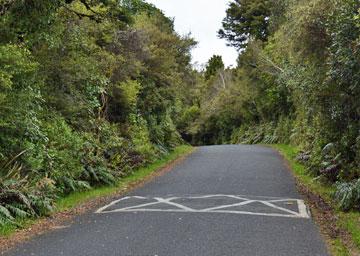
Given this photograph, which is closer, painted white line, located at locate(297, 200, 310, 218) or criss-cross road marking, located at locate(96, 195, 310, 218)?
painted white line, located at locate(297, 200, 310, 218)

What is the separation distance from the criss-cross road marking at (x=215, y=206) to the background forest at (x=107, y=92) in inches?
47.7

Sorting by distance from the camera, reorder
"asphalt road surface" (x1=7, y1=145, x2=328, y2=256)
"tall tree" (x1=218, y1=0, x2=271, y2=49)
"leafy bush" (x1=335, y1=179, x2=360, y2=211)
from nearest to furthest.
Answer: "asphalt road surface" (x1=7, y1=145, x2=328, y2=256)
"leafy bush" (x1=335, y1=179, x2=360, y2=211)
"tall tree" (x1=218, y1=0, x2=271, y2=49)

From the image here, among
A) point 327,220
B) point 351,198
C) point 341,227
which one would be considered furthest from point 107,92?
point 341,227

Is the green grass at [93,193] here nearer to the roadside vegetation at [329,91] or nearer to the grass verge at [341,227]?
the grass verge at [341,227]

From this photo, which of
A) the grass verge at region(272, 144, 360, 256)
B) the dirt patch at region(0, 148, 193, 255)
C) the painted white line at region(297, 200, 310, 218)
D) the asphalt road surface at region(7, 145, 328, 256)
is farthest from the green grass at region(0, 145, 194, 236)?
the grass verge at region(272, 144, 360, 256)

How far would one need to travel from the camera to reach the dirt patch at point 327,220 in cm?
830

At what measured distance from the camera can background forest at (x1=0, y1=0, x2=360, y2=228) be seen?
35.5ft

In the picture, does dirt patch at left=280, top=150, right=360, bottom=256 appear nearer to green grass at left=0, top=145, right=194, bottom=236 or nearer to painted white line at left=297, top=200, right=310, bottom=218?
painted white line at left=297, top=200, right=310, bottom=218

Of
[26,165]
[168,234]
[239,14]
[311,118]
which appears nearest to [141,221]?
[168,234]

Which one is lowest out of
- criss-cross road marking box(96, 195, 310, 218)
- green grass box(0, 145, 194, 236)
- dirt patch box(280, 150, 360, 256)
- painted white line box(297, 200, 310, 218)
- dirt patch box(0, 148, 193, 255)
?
dirt patch box(280, 150, 360, 256)

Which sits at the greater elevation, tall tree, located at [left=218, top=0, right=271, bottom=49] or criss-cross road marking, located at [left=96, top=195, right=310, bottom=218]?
tall tree, located at [left=218, top=0, right=271, bottom=49]

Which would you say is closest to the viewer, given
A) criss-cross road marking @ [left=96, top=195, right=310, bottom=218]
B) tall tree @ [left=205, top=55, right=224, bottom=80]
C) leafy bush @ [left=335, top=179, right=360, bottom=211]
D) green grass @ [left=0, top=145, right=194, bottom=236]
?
green grass @ [left=0, top=145, right=194, bottom=236]

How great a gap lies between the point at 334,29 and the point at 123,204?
6654 millimetres

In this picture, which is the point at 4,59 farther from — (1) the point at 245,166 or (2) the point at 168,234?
(1) the point at 245,166
